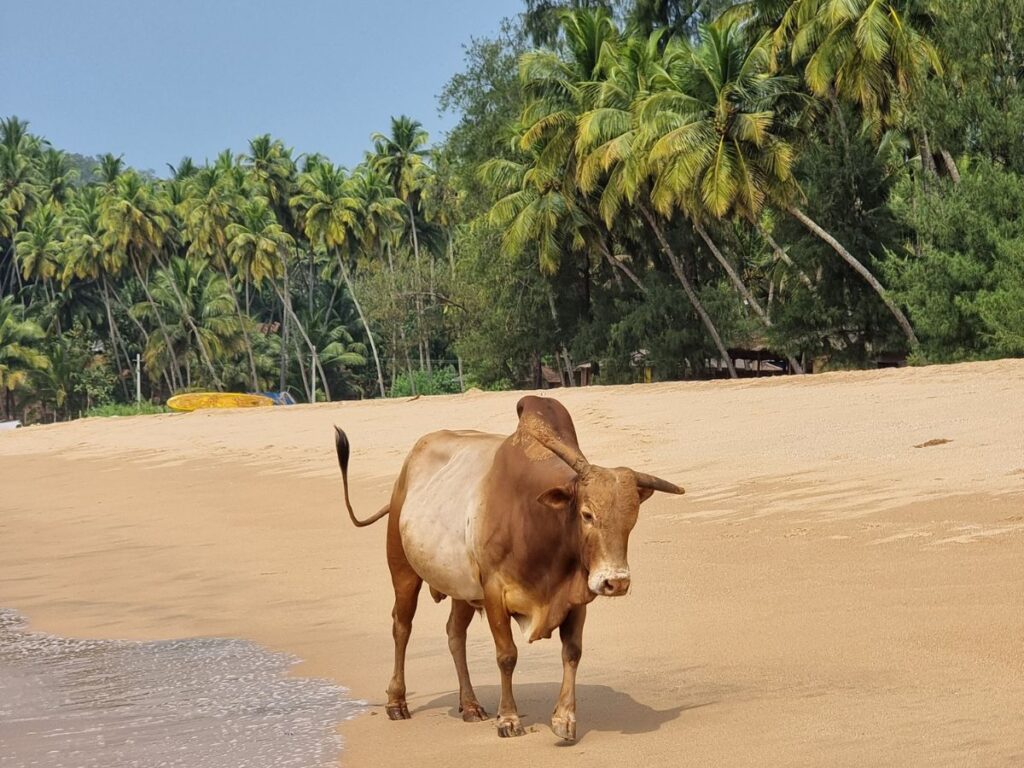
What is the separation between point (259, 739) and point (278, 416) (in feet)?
77.1

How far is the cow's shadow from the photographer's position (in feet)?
21.1

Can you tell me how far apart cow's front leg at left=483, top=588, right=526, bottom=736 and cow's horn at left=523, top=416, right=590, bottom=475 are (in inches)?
26.6

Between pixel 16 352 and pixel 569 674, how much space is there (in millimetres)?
74648

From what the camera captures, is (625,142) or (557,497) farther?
(625,142)

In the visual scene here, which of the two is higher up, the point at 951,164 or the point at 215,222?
the point at 215,222

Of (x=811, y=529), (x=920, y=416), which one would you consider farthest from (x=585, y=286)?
(x=811, y=529)

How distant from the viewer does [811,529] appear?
37.0 feet

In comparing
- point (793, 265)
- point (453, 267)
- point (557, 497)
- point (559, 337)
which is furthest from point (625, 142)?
point (557, 497)

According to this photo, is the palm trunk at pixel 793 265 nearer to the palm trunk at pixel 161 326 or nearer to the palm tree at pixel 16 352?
the palm trunk at pixel 161 326

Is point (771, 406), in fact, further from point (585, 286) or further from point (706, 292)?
point (585, 286)

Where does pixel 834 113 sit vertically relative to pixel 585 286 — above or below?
above

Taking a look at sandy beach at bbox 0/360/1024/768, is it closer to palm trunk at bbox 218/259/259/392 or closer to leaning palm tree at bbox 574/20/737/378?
leaning palm tree at bbox 574/20/737/378

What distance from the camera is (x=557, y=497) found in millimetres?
5711

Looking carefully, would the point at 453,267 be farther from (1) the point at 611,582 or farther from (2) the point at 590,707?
(1) the point at 611,582
